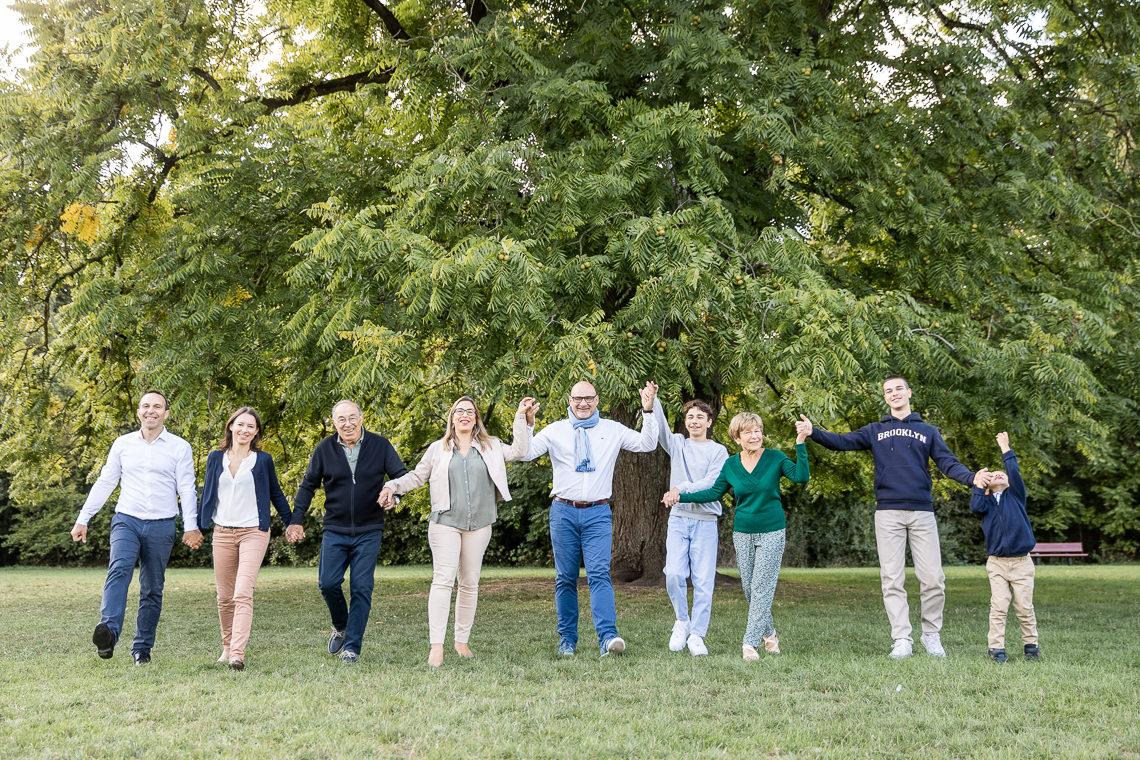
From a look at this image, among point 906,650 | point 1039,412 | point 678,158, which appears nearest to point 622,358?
point 678,158

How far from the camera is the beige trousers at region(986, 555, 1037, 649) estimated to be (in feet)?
27.0

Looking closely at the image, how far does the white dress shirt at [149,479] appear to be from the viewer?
8.12 metres

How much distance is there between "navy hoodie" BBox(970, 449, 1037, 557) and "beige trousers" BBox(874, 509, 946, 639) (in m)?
0.43

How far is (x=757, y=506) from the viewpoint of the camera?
27.9 ft

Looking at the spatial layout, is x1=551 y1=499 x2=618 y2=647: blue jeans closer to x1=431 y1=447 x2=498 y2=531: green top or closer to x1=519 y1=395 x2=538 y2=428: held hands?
x1=431 y1=447 x2=498 y2=531: green top

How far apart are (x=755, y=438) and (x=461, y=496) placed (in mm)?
2492

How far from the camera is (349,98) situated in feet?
48.5

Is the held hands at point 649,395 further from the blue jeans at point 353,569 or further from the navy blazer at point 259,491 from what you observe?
the navy blazer at point 259,491

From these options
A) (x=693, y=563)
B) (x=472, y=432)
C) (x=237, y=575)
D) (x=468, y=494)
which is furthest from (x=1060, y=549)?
(x=237, y=575)

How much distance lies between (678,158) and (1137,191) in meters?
6.97

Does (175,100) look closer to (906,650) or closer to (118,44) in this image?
(118,44)

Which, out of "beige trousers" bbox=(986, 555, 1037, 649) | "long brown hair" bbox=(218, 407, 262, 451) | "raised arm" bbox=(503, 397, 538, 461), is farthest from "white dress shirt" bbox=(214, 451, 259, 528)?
"beige trousers" bbox=(986, 555, 1037, 649)

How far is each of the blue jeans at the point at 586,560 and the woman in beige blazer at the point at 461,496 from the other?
1.86 ft

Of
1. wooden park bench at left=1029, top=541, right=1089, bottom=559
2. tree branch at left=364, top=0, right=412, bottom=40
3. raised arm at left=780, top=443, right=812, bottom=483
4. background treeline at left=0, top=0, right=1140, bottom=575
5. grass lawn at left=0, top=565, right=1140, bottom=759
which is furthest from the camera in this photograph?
wooden park bench at left=1029, top=541, right=1089, bottom=559
